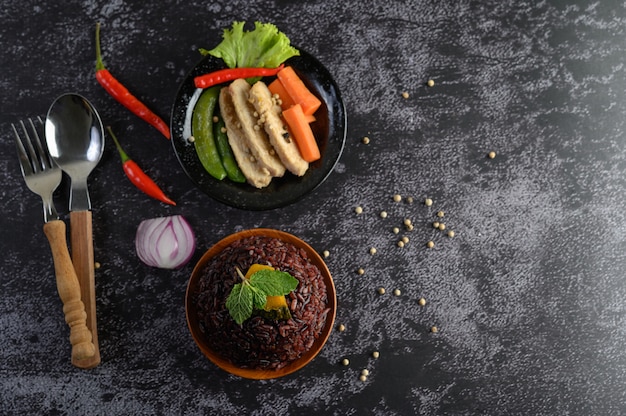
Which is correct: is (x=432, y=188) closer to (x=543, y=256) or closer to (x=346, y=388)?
(x=543, y=256)

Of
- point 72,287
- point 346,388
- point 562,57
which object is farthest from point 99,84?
point 562,57

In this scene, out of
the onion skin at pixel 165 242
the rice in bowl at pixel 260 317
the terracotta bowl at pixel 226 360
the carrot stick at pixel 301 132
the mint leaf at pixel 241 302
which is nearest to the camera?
the mint leaf at pixel 241 302

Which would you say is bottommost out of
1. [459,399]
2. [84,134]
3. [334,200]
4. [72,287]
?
[459,399]

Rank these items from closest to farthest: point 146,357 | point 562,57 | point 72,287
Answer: point 72,287 → point 146,357 → point 562,57

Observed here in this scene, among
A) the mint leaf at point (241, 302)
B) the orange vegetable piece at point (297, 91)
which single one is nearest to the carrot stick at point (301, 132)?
the orange vegetable piece at point (297, 91)

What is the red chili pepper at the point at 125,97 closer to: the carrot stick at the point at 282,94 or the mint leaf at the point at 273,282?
the carrot stick at the point at 282,94

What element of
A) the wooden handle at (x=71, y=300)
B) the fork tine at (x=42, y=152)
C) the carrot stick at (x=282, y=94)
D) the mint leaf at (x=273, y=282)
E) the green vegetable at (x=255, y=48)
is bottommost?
the wooden handle at (x=71, y=300)

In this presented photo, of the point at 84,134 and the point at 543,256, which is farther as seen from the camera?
the point at 543,256

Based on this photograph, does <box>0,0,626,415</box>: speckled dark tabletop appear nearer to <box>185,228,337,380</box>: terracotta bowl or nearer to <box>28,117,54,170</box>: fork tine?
<box>28,117,54,170</box>: fork tine
